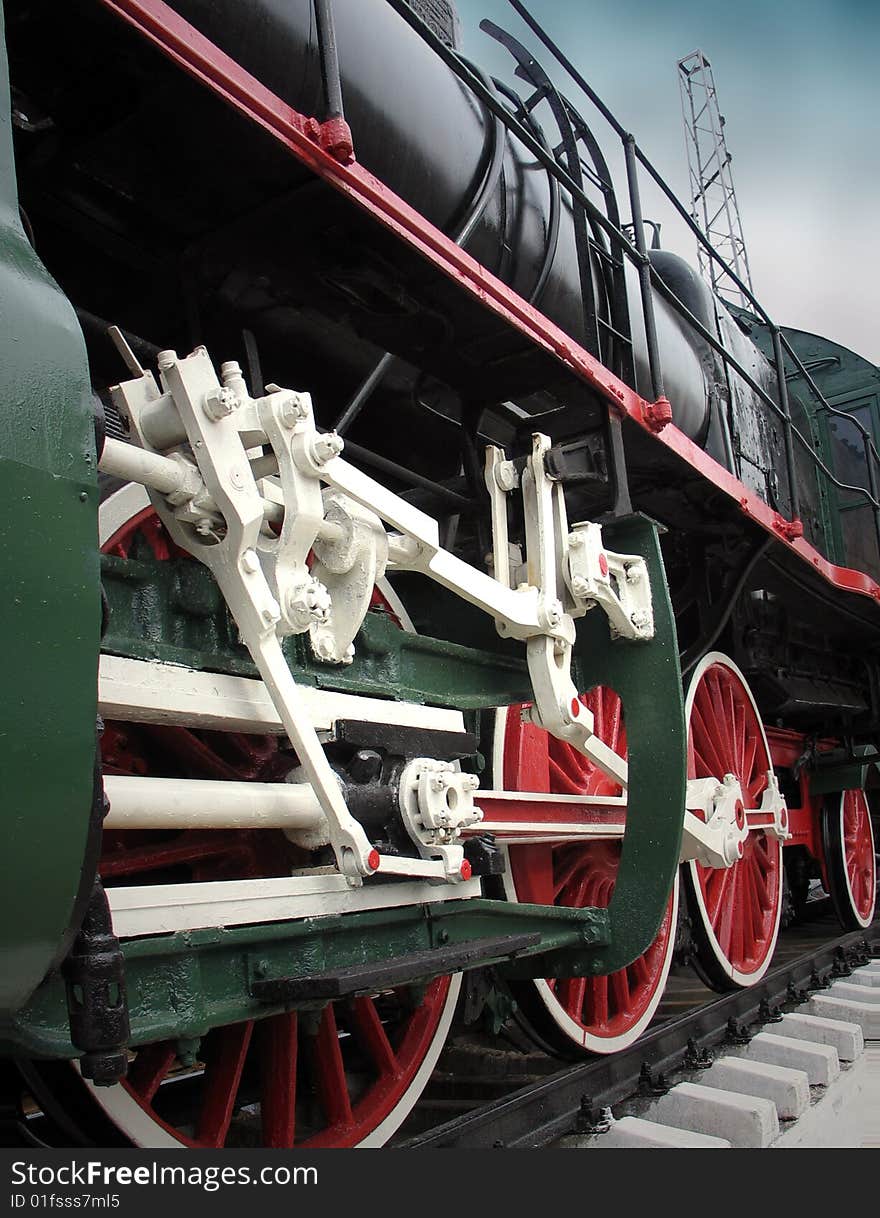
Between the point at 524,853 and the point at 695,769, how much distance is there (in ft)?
4.24

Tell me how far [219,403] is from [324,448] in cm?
20

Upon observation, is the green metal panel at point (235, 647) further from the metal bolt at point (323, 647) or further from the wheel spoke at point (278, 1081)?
the wheel spoke at point (278, 1081)

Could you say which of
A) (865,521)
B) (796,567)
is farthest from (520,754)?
(865,521)

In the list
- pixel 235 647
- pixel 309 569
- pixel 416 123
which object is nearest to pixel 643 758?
pixel 309 569

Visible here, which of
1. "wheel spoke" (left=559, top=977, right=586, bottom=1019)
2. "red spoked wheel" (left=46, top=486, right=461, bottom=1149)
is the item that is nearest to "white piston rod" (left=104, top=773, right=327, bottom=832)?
"red spoked wheel" (left=46, top=486, right=461, bottom=1149)

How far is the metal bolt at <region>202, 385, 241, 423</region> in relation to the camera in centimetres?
165

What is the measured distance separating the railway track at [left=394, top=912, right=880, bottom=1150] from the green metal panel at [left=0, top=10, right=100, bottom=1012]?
120cm

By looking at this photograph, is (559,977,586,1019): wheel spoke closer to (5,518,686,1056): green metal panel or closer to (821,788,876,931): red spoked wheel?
(5,518,686,1056): green metal panel

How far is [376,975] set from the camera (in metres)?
1.68

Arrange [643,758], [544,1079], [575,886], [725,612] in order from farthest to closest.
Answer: [725,612] < [575,886] < [544,1079] < [643,758]

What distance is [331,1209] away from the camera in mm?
1414

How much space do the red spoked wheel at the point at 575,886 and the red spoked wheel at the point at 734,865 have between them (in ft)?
1.29

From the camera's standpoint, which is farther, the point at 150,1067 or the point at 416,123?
the point at 416,123

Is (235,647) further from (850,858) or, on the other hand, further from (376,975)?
(850,858)
